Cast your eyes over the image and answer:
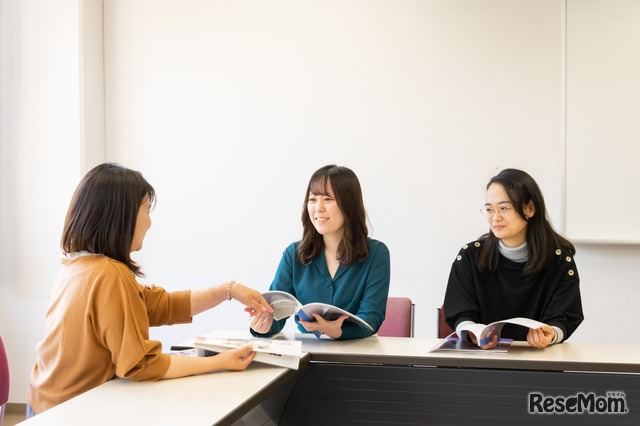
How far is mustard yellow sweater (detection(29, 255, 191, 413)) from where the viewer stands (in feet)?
5.56

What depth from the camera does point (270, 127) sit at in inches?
161

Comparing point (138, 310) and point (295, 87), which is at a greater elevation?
point (295, 87)

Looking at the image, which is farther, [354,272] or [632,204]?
[632,204]

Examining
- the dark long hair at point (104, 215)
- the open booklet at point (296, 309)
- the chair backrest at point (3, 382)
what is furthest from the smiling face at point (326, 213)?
the chair backrest at point (3, 382)

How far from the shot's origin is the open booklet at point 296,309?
223 cm

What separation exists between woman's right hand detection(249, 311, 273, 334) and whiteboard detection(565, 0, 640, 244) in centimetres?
198

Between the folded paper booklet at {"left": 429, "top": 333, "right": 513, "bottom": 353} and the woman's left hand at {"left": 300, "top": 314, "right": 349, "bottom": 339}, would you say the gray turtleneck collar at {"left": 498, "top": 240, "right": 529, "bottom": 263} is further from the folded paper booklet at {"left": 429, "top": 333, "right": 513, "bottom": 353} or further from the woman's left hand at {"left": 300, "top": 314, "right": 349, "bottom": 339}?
the woman's left hand at {"left": 300, "top": 314, "right": 349, "bottom": 339}

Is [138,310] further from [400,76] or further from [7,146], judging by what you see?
[7,146]

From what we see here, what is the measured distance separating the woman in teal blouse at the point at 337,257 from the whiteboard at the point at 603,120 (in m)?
1.52

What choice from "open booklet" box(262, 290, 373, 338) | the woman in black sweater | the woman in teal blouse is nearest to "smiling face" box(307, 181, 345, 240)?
the woman in teal blouse

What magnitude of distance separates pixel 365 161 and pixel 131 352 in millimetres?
2464

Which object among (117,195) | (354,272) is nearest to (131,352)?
(117,195)

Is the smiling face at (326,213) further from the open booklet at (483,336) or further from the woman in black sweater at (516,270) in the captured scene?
the open booklet at (483,336)

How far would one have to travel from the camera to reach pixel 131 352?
5.54 ft
